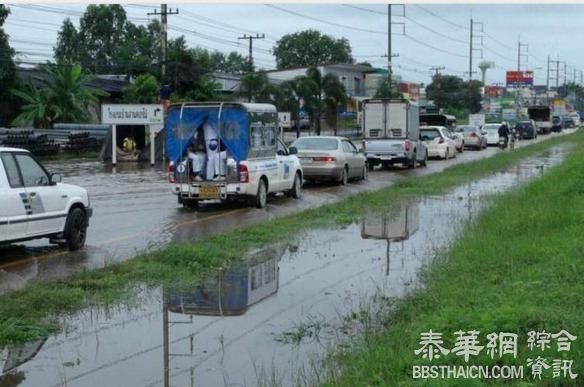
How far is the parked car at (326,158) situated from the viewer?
24484mm

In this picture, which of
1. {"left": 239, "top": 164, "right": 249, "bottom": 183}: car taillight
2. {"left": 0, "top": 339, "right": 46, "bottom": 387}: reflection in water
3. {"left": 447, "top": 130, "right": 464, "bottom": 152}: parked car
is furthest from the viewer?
{"left": 447, "top": 130, "right": 464, "bottom": 152}: parked car

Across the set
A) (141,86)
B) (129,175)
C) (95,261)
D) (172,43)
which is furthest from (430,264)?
(172,43)

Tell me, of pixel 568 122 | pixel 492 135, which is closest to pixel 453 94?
pixel 568 122

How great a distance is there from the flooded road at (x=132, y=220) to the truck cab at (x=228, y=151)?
1.35ft

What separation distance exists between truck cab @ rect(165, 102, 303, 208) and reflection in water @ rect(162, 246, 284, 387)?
22.3 feet

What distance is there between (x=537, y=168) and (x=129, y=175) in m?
15.0

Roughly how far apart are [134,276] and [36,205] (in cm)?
228

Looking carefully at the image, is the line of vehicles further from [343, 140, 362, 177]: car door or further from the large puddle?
the large puddle

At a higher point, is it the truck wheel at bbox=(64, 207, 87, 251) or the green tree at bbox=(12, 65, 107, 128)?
the green tree at bbox=(12, 65, 107, 128)

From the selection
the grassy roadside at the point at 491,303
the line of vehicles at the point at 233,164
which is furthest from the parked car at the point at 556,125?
the grassy roadside at the point at 491,303

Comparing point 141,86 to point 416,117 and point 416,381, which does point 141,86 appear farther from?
point 416,381

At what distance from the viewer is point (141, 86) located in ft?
166

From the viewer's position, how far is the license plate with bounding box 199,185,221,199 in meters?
18.0

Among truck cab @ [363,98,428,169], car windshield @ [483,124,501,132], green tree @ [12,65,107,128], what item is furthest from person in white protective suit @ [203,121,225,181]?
car windshield @ [483,124,501,132]
